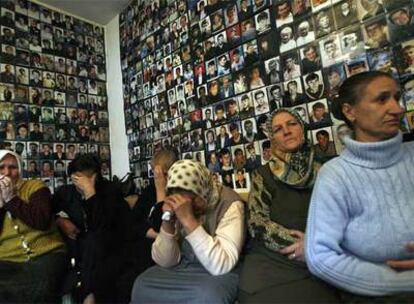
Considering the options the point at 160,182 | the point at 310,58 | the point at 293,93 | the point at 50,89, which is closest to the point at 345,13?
the point at 310,58

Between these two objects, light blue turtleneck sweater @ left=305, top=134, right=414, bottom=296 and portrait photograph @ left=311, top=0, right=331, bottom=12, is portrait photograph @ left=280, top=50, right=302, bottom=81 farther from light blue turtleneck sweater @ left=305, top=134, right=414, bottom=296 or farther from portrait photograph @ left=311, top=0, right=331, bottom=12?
light blue turtleneck sweater @ left=305, top=134, right=414, bottom=296

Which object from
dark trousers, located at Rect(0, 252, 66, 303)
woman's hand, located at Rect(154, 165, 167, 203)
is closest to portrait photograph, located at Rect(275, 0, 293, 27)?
woman's hand, located at Rect(154, 165, 167, 203)

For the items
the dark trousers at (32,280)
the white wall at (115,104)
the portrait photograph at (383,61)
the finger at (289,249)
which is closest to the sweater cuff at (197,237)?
the finger at (289,249)

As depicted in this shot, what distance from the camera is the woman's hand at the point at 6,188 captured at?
5.30ft

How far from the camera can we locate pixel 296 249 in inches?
45.9

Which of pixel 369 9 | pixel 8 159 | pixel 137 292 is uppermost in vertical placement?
pixel 369 9

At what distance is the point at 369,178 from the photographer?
991mm

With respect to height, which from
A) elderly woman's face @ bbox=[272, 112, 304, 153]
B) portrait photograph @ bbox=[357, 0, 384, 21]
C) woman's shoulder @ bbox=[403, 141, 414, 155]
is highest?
portrait photograph @ bbox=[357, 0, 384, 21]

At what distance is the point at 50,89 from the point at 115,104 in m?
0.48

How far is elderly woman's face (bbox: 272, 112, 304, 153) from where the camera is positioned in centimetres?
137

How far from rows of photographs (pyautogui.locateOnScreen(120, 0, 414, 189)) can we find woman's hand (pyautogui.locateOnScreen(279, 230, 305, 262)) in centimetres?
41

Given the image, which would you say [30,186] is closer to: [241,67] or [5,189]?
[5,189]

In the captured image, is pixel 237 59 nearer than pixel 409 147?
No

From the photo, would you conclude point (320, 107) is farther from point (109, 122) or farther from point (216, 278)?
point (109, 122)
